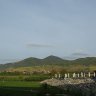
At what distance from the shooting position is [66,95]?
4172cm

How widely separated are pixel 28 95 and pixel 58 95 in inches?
132

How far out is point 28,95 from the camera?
41.0 metres

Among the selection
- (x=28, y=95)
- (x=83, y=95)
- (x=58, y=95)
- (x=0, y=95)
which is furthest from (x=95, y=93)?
(x=0, y=95)

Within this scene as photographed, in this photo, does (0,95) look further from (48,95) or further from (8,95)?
(48,95)

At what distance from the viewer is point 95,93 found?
44281mm

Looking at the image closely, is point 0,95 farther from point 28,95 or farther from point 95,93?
point 95,93

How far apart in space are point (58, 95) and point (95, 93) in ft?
17.5

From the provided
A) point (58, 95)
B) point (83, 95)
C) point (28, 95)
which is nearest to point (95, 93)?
point (83, 95)

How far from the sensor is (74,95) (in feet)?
140

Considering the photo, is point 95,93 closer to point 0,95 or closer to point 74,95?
point 74,95

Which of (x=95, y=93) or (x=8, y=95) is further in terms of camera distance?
(x=95, y=93)

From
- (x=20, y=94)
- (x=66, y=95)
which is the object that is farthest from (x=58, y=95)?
(x=20, y=94)

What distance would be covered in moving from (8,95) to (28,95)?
2.22m

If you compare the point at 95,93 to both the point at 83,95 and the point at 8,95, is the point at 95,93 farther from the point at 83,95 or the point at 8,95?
the point at 8,95
